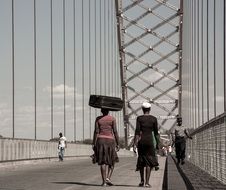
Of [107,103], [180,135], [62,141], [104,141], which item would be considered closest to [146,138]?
[104,141]

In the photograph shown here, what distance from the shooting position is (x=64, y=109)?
32.6m

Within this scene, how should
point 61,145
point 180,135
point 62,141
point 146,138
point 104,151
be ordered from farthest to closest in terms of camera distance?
1. point 62,141
2. point 61,145
3. point 180,135
4. point 104,151
5. point 146,138

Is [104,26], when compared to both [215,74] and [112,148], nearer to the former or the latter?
[215,74]

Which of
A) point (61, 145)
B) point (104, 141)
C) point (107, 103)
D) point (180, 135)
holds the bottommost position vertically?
point (61, 145)

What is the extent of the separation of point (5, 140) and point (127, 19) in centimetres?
6821

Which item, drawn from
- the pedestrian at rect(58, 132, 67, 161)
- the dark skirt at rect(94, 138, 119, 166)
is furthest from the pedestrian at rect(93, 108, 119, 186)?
the pedestrian at rect(58, 132, 67, 161)

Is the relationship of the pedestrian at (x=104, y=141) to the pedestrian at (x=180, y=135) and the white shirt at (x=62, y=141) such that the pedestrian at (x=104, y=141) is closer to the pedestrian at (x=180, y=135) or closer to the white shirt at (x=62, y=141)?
the pedestrian at (x=180, y=135)

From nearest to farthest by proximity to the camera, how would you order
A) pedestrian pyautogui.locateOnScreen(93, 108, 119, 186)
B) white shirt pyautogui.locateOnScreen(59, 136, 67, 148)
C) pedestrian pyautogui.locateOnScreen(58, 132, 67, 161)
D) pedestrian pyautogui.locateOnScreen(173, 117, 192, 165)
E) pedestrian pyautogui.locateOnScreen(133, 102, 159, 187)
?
pedestrian pyautogui.locateOnScreen(133, 102, 159, 187) → pedestrian pyautogui.locateOnScreen(93, 108, 119, 186) → pedestrian pyautogui.locateOnScreen(173, 117, 192, 165) → pedestrian pyautogui.locateOnScreen(58, 132, 67, 161) → white shirt pyautogui.locateOnScreen(59, 136, 67, 148)

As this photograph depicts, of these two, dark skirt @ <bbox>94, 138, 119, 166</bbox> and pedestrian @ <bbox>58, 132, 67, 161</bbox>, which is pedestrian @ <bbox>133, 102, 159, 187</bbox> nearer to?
dark skirt @ <bbox>94, 138, 119, 166</bbox>

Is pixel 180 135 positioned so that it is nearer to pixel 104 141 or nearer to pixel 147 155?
pixel 104 141

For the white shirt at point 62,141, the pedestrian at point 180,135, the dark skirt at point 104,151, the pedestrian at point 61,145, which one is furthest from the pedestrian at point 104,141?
the white shirt at point 62,141

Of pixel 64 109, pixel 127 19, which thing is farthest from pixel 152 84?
pixel 64 109

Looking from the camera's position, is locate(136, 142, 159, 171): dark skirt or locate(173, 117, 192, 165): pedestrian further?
locate(173, 117, 192, 165): pedestrian

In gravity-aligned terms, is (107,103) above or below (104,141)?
above
